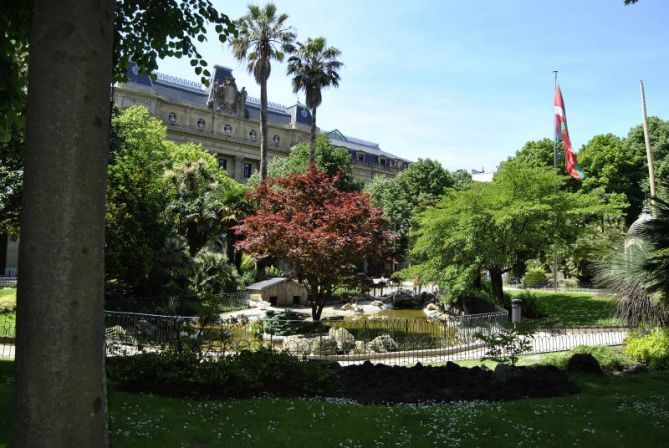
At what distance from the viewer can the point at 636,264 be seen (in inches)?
623

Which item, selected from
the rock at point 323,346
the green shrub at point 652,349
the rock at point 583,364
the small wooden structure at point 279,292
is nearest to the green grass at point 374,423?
the rock at point 583,364

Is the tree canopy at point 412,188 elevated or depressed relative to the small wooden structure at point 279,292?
elevated

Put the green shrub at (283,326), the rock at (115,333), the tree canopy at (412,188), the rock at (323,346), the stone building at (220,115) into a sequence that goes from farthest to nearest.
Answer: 1. the stone building at (220,115)
2. the tree canopy at (412,188)
3. the green shrub at (283,326)
4. the rock at (323,346)
5. the rock at (115,333)

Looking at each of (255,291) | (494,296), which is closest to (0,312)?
(255,291)

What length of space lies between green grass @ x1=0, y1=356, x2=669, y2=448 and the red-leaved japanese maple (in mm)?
9314

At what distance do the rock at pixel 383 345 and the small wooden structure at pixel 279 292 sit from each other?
1339 cm

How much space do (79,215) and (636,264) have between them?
17.0 m

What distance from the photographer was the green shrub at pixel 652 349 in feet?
41.5

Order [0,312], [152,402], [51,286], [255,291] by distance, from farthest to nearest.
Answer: [255,291]
[0,312]
[152,402]
[51,286]

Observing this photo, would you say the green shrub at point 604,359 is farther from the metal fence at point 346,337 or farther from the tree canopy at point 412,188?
the tree canopy at point 412,188

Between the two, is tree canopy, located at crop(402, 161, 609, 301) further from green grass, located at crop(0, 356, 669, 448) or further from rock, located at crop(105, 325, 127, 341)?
green grass, located at crop(0, 356, 669, 448)

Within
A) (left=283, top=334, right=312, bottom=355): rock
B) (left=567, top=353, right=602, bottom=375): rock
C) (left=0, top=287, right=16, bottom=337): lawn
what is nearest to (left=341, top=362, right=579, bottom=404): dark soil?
(left=567, top=353, right=602, bottom=375): rock

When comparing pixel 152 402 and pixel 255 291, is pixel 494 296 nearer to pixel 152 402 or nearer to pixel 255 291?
pixel 255 291

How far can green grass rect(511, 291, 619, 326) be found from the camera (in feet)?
69.6
